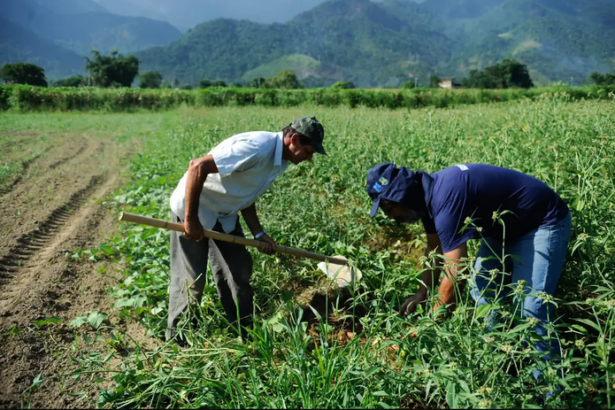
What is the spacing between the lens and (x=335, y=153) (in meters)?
5.73

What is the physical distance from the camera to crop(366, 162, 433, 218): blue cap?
93.4 inches

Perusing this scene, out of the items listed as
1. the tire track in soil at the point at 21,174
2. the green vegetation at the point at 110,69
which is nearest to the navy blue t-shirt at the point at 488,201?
the tire track in soil at the point at 21,174

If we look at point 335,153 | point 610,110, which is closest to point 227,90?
point 335,153

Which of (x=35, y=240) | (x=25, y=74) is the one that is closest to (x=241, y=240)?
(x=35, y=240)

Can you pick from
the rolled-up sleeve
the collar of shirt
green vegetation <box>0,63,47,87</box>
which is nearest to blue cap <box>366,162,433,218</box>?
the collar of shirt

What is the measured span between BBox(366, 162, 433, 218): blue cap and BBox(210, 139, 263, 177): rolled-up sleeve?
75 cm

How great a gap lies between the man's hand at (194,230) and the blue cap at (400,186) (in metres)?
1.11

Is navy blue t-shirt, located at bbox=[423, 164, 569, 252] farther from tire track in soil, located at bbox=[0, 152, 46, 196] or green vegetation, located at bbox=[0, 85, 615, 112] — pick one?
green vegetation, located at bbox=[0, 85, 615, 112]

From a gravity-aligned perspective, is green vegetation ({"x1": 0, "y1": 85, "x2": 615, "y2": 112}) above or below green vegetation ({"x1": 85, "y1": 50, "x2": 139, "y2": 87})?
below

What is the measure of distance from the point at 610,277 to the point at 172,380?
8.70ft

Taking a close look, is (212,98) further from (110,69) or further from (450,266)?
(110,69)

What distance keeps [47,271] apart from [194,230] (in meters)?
2.20

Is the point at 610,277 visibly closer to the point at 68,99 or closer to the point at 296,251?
the point at 296,251

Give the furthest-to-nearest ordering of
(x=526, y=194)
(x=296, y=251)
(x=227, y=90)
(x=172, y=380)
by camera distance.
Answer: (x=227, y=90) → (x=296, y=251) → (x=526, y=194) → (x=172, y=380)
